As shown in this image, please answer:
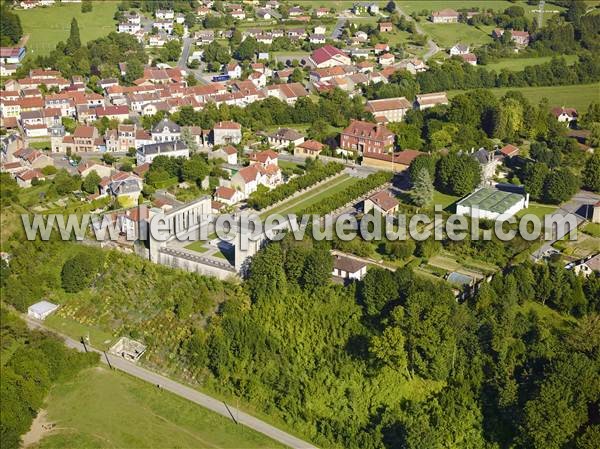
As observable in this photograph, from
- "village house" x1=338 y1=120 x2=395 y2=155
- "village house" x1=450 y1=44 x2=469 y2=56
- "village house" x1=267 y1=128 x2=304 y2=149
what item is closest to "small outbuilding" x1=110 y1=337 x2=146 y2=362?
"village house" x1=267 y1=128 x2=304 y2=149

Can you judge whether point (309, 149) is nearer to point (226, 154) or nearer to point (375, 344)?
point (226, 154)

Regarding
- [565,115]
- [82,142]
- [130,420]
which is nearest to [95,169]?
[82,142]

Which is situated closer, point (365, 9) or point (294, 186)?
point (294, 186)

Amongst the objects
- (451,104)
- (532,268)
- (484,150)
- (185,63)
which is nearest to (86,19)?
(185,63)

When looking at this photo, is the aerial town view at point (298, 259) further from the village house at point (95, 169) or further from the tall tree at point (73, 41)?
the tall tree at point (73, 41)

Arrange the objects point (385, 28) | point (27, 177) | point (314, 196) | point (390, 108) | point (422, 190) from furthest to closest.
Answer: point (385, 28), point (390, 108), point (27, 177), point (314, 196), point (422, 190)
